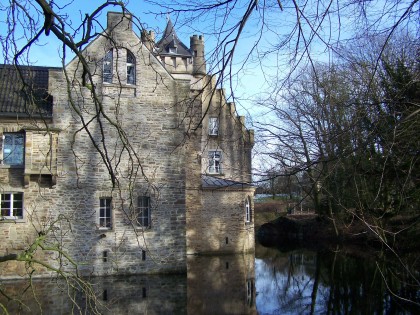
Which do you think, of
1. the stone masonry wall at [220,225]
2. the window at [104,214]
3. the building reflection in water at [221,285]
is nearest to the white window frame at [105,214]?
the window at [104,214]

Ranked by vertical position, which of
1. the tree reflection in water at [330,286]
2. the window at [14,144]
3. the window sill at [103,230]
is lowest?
the tree reflection in water at [330,286]

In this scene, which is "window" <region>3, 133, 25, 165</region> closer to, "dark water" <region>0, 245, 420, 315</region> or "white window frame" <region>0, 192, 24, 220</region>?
"white window frame" <region>0, 192, 24, 220</region>

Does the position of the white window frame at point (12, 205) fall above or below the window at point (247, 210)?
above

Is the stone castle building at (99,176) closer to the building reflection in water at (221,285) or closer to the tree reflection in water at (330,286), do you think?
the building reflection in water at (221,285)

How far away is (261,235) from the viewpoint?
35250mm


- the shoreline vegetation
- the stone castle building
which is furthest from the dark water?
the shoreline vegetation

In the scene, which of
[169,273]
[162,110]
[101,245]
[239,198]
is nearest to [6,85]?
[162,110]

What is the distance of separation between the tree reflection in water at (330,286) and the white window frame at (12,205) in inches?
339

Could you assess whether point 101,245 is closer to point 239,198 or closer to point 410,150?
point 239,198

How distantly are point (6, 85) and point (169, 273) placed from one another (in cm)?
934

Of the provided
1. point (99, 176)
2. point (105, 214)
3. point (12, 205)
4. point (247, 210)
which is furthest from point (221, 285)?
point (247, 210)

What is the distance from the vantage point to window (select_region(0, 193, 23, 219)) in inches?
613

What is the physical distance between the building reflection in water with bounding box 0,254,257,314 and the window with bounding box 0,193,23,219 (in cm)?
227

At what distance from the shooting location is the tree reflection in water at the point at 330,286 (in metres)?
11.2
